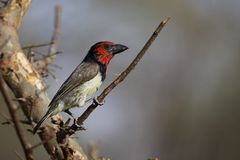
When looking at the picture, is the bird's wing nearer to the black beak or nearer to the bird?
the bird

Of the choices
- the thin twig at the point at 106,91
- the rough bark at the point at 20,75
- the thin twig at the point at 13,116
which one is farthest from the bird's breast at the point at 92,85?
the thin twig at the point at 13,116

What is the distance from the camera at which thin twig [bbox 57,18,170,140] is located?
4.70 m

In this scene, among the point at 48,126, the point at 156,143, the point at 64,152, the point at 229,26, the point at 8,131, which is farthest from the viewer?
the point at 229,26

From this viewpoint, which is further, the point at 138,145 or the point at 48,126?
the point at 138,145

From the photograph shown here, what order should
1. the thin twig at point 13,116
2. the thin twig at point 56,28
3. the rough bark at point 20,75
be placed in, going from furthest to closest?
the thin twig at point 56,28 → the rough bark at point 20,75 → the thin twig at point 13,116

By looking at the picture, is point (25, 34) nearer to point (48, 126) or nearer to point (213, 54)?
point (213, 54)

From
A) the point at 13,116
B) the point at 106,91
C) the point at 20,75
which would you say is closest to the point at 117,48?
the point at 20,75

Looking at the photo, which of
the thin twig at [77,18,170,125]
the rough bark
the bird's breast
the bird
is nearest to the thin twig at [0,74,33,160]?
the thin twig at [77,18,170,125]

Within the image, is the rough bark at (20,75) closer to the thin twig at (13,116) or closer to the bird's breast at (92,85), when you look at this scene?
the bird's breast at (92,85)

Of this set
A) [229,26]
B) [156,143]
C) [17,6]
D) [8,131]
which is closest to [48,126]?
[17,6]

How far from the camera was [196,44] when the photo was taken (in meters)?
15.4

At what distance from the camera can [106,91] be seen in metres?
4.86

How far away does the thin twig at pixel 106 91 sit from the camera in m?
4.70

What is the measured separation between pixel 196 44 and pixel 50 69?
962cm
